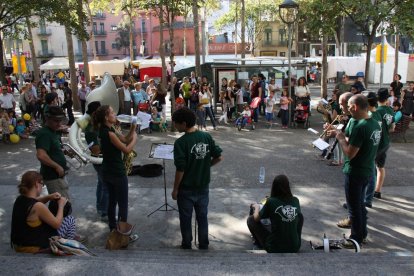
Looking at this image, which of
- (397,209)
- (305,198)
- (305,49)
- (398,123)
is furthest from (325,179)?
(305,49)

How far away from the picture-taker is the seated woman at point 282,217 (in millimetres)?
4129

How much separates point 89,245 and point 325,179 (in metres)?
4.49

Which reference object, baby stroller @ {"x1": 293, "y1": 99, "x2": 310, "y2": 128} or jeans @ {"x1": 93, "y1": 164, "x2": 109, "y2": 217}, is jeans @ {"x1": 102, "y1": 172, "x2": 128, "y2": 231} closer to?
jeans @ {"x1": 93, "y1": 164, "x2": 109, "y2": 217}

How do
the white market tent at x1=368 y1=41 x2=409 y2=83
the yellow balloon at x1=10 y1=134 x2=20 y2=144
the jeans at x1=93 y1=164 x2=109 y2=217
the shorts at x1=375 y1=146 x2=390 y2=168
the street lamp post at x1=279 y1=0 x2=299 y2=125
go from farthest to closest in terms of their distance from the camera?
the white market tent at x1=368 y1=41 x2=409 y2=83 < the street lamp post at x1=279 y1=0 x2=299 y2=125 < the yellow balloon at x1=10 y1=134 x2=20 y2=144 < the shorts at x1=375 y1=146 x2=390 y2=168 < the jeans at x1=93 y1=164 x2=109 y2=217

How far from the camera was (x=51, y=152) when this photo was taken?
197 inches

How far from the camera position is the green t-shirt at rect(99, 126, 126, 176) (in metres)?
4.87

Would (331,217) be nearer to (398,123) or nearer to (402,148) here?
(402,148)

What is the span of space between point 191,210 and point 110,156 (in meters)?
1.16

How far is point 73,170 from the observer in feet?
28.5

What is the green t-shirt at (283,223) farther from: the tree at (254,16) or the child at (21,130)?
the tree at (254,16)

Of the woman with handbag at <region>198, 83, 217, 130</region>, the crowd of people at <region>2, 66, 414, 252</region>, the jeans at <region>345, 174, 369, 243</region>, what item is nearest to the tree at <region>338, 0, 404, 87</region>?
the woman with handbag at <region>198, 83, 217, 130</region>

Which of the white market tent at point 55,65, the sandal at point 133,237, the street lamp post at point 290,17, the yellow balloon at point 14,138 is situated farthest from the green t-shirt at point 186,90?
the white market tent at point 55,65

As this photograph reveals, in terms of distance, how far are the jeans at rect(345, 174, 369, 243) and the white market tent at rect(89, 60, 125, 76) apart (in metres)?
25.9

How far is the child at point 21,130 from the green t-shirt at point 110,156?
8.78 meters
